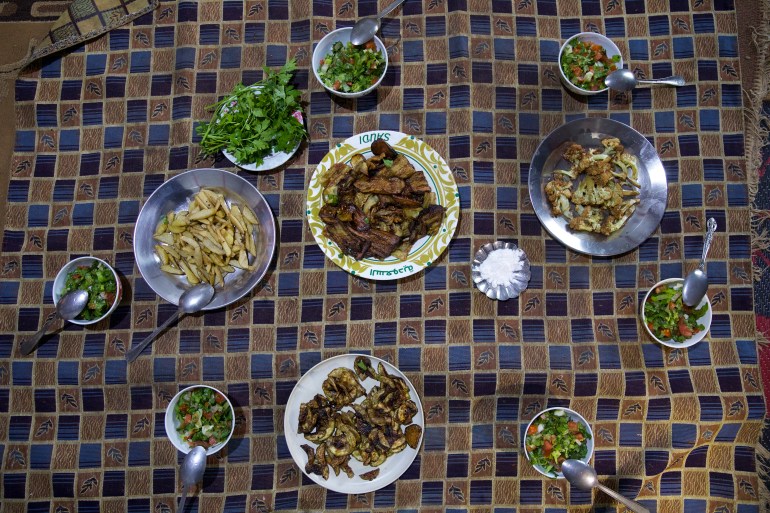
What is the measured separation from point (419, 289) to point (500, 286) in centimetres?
48

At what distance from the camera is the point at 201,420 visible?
3.24 metres

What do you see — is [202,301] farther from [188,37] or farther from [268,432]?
[188,37]

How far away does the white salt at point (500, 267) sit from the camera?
3326mm

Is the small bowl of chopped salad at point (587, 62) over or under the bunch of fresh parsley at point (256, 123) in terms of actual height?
over

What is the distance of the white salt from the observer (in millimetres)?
3326

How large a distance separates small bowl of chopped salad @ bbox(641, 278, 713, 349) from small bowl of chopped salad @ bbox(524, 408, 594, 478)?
0.69 meters

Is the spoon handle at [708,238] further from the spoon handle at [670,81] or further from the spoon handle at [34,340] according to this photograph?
the spoon handle at [34,340]

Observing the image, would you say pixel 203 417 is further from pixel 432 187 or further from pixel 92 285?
pixel 432 187

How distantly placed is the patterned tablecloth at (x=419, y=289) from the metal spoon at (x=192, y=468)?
0.20 m

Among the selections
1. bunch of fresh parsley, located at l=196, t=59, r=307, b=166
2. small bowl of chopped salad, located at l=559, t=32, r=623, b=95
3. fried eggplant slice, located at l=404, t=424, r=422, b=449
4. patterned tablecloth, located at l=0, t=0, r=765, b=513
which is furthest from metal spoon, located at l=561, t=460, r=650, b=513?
bunch of fresh parsley, located at l=196, t=59, r=307, b=166

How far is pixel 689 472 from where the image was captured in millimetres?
3373

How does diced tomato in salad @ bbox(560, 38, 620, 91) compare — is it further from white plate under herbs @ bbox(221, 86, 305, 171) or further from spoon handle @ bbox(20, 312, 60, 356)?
spoon handle @ bbox(20, 312, 60, 356)

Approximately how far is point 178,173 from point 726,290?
3.49m

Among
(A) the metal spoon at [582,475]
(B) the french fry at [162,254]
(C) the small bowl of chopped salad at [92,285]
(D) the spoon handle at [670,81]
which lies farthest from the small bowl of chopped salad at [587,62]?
(C) the small bowl of chopped salad at [92,285]
